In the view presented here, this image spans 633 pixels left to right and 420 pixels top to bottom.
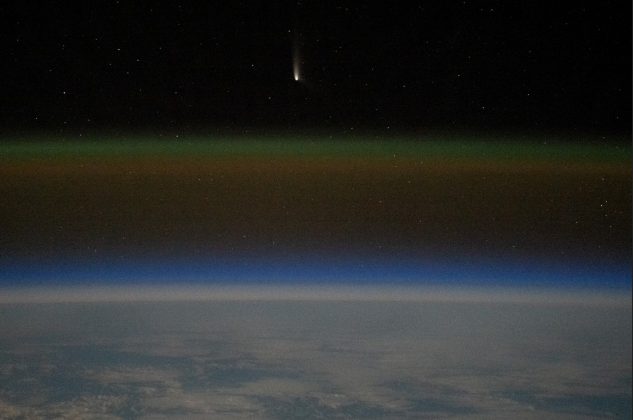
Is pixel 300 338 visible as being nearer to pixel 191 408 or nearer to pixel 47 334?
pixel 191 408

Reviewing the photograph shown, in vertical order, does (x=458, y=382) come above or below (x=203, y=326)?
below

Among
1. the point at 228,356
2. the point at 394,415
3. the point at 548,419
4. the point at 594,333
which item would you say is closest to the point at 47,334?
the point at 228,356

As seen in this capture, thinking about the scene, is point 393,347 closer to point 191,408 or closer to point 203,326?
point 203,326

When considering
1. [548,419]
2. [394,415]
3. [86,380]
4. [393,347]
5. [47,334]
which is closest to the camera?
[548,419]

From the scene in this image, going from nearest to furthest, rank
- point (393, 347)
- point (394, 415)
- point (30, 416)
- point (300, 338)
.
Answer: point (30, 416), point (394, 415), point (300, 338), point (393, 347)

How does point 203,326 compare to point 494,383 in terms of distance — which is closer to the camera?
point 494,383

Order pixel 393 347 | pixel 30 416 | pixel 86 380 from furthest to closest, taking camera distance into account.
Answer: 1. pixel 393 347
2. pixel 86 380
3. pixel 30 416

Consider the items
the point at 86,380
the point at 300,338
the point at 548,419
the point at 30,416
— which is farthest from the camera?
the point at 300,338

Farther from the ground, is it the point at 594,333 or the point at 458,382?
the point at 594,333

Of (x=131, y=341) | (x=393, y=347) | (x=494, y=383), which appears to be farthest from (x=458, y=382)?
(x=131, y=341)
